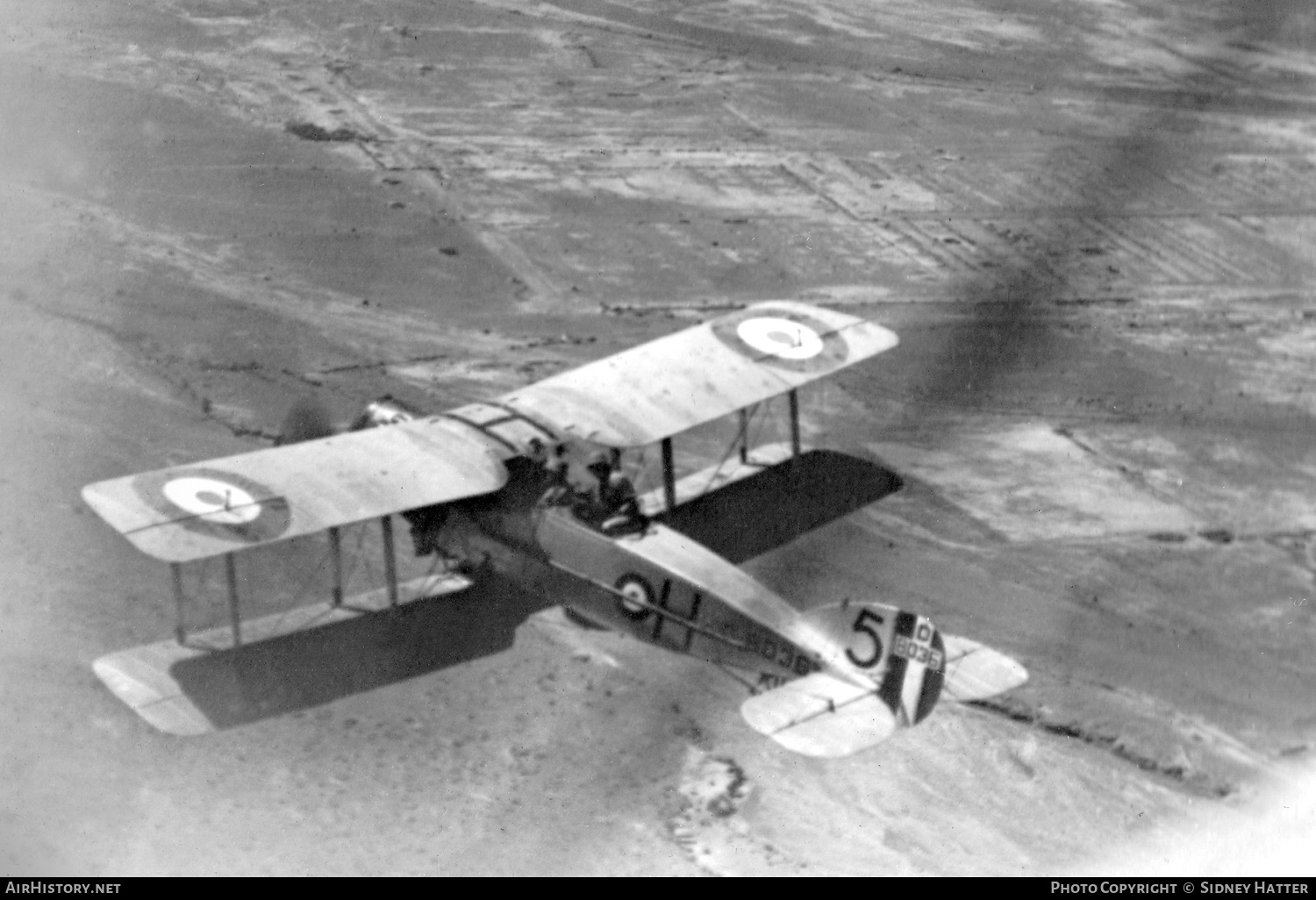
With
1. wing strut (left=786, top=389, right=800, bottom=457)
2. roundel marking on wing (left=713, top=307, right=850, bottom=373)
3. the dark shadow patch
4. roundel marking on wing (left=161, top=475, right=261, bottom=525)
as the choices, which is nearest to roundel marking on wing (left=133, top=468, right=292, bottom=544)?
roundel marking on wing (left=161, top=475, right=261, bottom=525)

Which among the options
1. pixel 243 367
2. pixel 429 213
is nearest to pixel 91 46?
pixel 429 213

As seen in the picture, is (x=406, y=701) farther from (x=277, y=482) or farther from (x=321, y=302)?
(x=321, y=302)

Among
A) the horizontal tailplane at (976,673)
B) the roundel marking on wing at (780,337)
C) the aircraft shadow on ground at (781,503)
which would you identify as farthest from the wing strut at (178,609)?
the roundel marking on wing at (780,337)

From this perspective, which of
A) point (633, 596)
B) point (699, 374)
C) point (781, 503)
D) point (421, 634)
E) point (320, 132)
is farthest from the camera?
point (320, 132)

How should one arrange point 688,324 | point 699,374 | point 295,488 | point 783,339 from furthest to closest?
point 688,324
point 783,339
point 699,374
point 295,488

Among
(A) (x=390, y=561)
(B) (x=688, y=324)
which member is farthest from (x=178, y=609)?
Answer: (B) (x=688, y=324)

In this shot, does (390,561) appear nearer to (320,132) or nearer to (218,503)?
(218,503)

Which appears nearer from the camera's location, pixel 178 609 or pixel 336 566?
pixel 178 609
